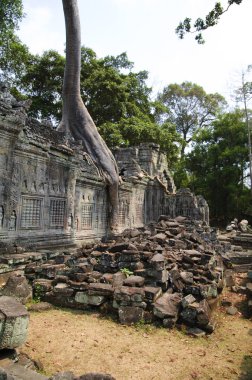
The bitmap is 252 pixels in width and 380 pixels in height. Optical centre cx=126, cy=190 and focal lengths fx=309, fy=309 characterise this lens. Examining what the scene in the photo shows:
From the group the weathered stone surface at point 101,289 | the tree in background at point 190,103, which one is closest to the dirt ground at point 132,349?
the weathered stone surface at point 101,289

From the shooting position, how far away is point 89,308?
4.88 m

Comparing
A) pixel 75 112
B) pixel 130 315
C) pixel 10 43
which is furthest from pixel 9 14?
pixel 130 315

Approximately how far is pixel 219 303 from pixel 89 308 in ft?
8.41

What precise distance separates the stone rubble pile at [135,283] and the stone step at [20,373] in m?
1.89

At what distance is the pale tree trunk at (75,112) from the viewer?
11.9 meters

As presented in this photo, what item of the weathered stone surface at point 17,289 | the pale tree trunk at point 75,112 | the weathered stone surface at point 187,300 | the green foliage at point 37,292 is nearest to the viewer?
the weathered stone surface at point 187,300

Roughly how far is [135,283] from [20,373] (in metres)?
2.51

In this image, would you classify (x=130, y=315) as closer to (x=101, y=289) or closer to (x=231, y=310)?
(x=101, y=289)

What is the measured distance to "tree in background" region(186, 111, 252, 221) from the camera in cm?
2453

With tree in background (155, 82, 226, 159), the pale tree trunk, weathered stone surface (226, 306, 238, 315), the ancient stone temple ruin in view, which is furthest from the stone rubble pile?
tree in background (155, 82, 226, 159)

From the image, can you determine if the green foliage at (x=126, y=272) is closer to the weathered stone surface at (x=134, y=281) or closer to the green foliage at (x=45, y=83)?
the weathered stone surface at (x=134, y=281)

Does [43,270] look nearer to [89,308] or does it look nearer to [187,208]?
[89,308]

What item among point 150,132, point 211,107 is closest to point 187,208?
point 150,132

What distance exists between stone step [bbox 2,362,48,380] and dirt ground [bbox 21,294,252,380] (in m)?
0.41
